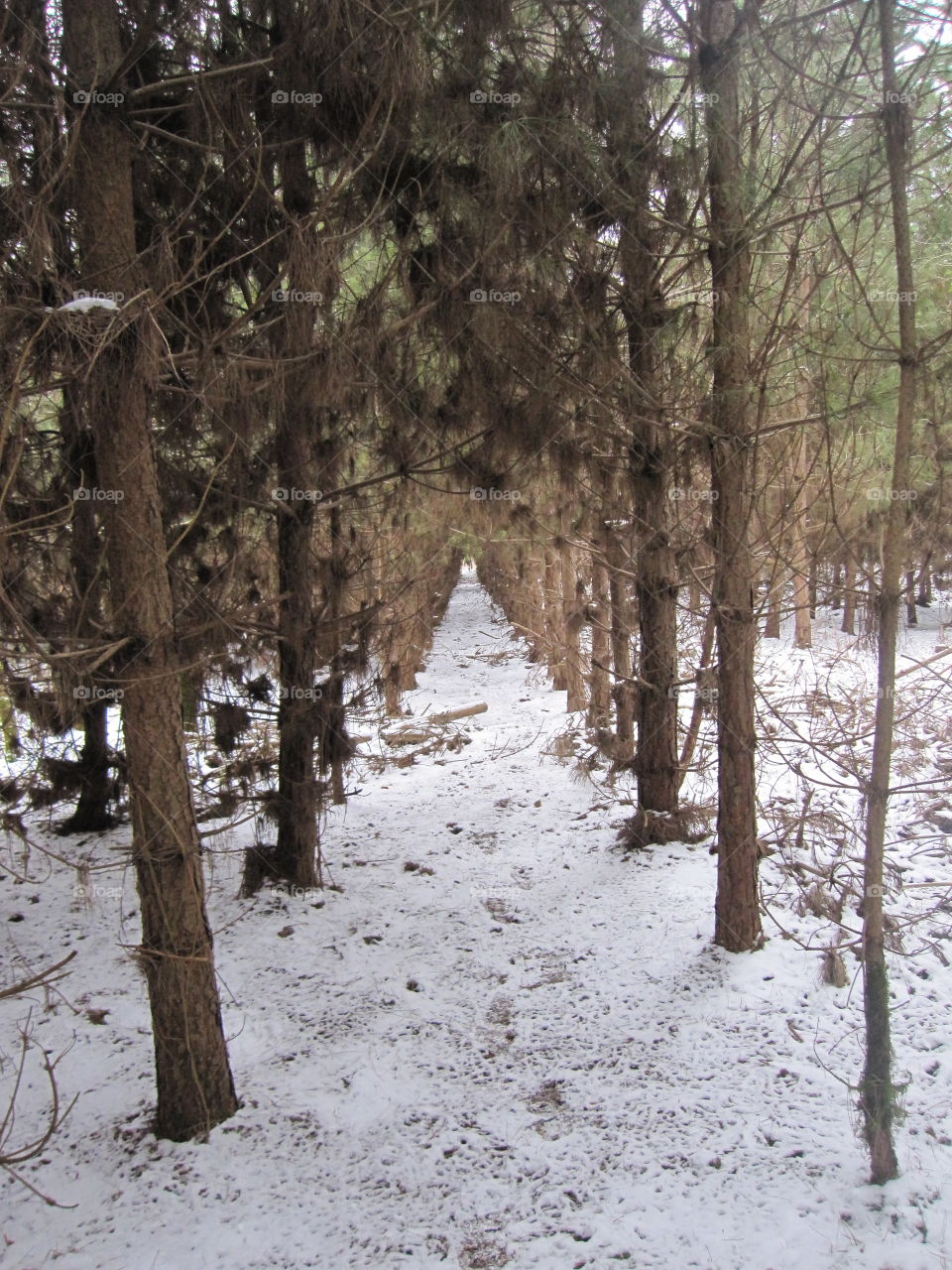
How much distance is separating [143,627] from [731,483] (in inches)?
126

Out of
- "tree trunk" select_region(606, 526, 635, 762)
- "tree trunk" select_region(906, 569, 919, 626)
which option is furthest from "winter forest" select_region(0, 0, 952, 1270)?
"tree trunk" select_region(906, 569, 919, 626)

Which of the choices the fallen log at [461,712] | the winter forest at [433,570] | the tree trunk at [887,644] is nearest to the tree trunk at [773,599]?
the winter forest at [433,570]

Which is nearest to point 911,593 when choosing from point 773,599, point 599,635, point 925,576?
point 773,599

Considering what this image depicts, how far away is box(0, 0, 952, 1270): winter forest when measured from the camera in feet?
Answer: 10.3

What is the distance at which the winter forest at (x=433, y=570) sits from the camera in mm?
3131

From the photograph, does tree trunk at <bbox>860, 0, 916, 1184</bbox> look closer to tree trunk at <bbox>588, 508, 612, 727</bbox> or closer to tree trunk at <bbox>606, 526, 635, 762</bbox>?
A: tree trunk at <bbox>588, 508, 612, 727</bbox>

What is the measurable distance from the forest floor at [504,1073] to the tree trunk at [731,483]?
35cm

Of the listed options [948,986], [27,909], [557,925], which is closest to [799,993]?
[948,986]

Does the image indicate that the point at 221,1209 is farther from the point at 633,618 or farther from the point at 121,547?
the point at 633,618

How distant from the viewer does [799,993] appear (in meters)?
4.23

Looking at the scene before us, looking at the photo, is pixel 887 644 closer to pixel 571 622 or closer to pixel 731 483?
pixel 731 483

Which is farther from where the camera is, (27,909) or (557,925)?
(27,909)

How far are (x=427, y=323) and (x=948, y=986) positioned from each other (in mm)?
4800

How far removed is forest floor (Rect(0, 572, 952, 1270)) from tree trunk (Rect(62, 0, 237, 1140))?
0.92ft
